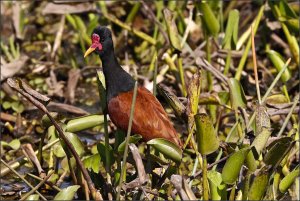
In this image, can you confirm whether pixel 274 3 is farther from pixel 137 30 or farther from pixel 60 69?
pixel 60 69

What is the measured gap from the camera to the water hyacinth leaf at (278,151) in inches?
135

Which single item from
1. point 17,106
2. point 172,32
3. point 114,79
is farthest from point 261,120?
point 17,106

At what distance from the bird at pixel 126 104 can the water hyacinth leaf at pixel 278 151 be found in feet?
1.91

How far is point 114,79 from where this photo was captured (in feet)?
13.7

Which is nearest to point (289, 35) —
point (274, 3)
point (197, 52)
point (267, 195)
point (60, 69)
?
point (274, 3)

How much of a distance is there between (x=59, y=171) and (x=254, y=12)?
271cm

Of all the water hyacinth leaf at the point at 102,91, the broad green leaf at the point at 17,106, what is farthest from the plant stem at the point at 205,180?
the broad green leaf at the point at 17,106

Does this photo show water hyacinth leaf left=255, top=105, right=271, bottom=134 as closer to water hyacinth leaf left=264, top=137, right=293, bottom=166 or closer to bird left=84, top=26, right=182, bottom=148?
water hyacinth leaf left=264, top=137, right=293, bottom=166

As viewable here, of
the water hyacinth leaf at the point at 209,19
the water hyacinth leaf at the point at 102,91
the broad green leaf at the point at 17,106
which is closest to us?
the water hyacinth leaf at the point at 102,91

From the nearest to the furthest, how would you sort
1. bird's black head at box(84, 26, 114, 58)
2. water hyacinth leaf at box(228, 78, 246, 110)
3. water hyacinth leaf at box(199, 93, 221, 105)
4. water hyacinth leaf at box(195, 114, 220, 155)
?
water hyacinth leaf at box(195, 114, 220, 155) < bird's black head at box(84, 26, 114, 58) < water hyacinth leaf at box(228, 78, 246, 110) < water hyacinth leaf at box(199, 93, 221, 105)

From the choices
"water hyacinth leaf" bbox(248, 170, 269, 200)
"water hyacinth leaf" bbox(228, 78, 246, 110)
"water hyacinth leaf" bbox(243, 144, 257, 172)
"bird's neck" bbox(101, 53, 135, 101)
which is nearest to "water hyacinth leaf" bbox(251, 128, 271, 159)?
"water hyacinth leaf" bbox(243, 144, 257, 172)

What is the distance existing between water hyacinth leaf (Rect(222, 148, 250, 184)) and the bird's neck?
0.86 metres

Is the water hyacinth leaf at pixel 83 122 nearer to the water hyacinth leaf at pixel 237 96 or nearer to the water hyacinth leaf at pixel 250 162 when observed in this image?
the water hyacinth leaf at pixel 237 96

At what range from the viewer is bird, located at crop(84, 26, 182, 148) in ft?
13.1
